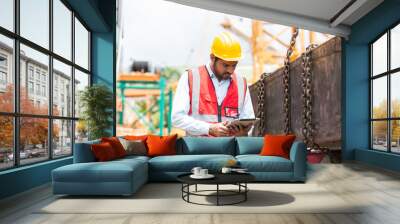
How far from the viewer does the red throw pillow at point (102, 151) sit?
5035mm

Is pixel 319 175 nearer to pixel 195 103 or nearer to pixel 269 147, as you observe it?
pixel 269 147

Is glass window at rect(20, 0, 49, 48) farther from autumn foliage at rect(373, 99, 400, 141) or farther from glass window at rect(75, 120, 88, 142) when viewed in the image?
autumn foliage at rect(373, 99, 400, 141)

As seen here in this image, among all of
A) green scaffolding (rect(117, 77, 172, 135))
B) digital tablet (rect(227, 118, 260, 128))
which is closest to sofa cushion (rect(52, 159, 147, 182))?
digital tablet (rect(227, 118, 260, 128))

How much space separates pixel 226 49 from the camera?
7336mm

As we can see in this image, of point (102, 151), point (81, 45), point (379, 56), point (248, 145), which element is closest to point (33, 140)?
point (102, 151)

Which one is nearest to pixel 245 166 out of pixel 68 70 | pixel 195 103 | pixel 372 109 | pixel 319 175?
pixel 319 175

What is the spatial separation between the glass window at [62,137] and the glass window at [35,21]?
4.29 feet

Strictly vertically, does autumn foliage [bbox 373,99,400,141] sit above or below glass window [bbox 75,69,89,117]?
below

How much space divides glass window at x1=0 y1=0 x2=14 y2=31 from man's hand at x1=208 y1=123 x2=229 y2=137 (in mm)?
3562

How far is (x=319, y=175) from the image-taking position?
613 cm

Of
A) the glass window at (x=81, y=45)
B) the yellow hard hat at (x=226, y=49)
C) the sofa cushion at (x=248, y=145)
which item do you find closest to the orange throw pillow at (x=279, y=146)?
the sofa cushion at (x=248, y=145)

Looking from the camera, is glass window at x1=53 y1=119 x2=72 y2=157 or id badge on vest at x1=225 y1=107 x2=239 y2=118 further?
id badge on vest at x1=225 y1=107 x2=239 y2=118

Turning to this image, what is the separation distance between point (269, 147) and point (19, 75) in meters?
3.48

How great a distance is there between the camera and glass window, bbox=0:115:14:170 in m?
4.48
